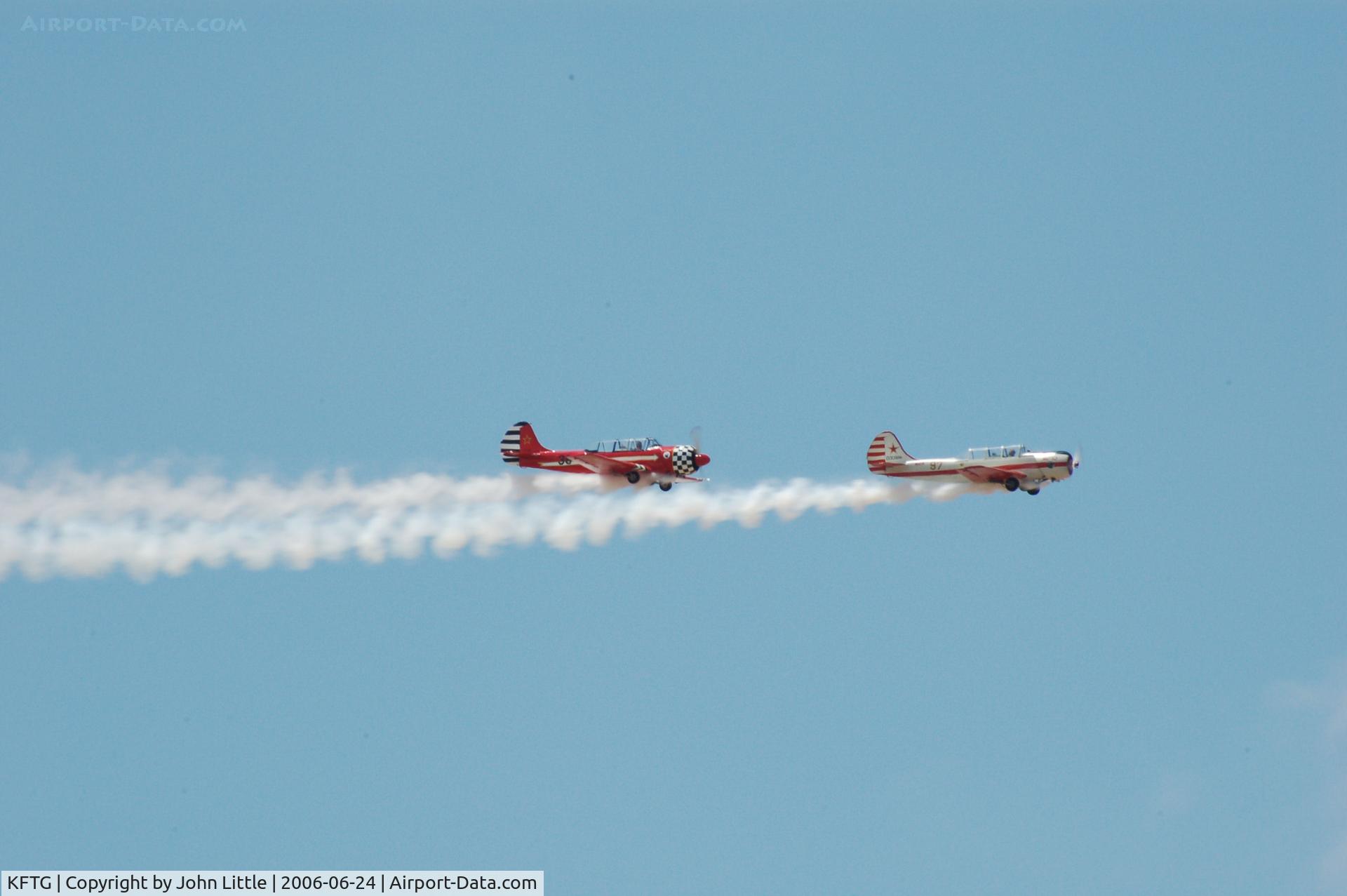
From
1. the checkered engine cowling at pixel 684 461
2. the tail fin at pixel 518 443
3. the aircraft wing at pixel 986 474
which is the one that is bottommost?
the aircraft wing at pixel 986 474

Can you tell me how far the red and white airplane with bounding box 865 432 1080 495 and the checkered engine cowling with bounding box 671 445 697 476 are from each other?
5339 millimetres

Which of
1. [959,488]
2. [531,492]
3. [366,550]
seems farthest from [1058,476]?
[366,550]

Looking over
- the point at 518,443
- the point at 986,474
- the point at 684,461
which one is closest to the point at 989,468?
the point at 986,474

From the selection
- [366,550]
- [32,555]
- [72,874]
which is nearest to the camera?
[72,874]

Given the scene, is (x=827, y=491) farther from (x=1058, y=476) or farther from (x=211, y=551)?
(x=211, y=551)

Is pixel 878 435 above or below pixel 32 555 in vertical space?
above

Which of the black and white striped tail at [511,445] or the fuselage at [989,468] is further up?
the black and white striped tail at [511,445]

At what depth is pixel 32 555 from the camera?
2386 inches

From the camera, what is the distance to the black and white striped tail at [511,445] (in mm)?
71438

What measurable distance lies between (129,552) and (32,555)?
299 cm

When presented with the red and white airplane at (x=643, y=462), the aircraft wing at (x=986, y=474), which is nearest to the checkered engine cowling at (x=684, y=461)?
the red and white airplane at (x=643, y=462)

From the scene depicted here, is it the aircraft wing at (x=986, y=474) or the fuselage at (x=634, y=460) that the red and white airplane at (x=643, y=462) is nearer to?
the fuselage at (x=634, y=460)

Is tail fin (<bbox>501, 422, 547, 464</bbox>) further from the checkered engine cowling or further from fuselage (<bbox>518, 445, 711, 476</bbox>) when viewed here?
the checkered engine cowling

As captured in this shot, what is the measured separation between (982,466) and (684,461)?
8.84 m
